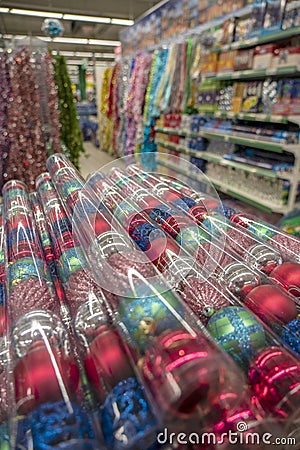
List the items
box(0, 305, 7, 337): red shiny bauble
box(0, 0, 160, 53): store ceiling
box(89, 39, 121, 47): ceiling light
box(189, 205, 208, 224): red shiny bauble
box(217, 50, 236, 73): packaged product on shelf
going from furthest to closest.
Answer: box(89, 39, 121, 47): ceiling light → box(0, 0, 160, 53): store ceiling → box(217, 50, 236, 73): packaged product on shelf → box(189, 205, 208, 224): red shiny bauble → box(0, 305, 7, 337): red shiny bauble

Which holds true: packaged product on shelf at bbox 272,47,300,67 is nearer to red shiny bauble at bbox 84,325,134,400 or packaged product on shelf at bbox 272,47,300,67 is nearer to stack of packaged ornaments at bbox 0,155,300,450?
stack of packaged ornaments at bbox 0,155,300,450

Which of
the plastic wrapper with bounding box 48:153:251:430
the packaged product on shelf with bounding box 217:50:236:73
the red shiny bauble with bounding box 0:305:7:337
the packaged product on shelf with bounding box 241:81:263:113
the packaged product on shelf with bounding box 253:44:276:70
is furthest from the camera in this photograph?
the packaged product on shelf with bounding box 217:50:236:73

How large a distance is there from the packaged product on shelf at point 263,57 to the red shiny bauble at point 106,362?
268 cm

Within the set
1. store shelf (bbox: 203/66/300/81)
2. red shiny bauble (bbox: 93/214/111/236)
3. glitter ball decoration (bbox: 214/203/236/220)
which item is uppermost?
store shelf (bbox: 203/66/300/81)

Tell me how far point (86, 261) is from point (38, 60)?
3221mm

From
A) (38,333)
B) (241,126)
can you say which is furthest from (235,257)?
(241,126)

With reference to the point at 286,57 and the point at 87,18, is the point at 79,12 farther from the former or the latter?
the point at 286,57

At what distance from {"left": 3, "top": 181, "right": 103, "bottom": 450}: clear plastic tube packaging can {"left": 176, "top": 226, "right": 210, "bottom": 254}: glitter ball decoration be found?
31cm

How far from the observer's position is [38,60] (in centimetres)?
314

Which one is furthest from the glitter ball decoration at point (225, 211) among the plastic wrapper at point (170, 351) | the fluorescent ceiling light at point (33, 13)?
the fluorescent ceiling light at point (33, 13)

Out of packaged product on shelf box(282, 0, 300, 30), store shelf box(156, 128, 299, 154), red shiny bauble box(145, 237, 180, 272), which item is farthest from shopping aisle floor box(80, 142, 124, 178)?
red shiny bauble box(145, 237, 180, 272)

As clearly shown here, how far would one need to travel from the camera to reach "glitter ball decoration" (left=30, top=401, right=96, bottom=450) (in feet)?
1.10

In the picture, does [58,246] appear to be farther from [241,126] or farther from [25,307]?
[241,126]

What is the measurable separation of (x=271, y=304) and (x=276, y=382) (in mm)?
161
